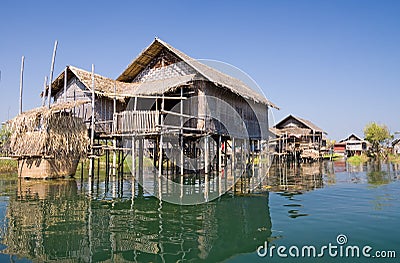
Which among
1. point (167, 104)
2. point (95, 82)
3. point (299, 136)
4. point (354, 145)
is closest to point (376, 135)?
point (354, 145)

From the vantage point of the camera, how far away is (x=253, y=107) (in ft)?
65.2

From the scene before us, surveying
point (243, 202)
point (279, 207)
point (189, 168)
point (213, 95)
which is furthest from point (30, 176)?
point (279, 207)

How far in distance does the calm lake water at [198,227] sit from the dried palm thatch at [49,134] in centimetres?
370

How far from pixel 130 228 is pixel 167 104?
9.00 m

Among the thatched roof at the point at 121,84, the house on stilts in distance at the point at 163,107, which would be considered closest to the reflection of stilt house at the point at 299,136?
the house on stilts in distance at the point at 163,107

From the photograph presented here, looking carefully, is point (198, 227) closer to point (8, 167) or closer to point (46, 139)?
point (46, 139)

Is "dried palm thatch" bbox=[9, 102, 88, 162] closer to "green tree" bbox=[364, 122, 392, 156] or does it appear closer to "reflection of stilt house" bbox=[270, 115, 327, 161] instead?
"reflection of stilt house" bbox=[270, 115, 327, 161]

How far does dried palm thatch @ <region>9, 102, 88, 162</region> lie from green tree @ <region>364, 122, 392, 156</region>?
48.5 metres

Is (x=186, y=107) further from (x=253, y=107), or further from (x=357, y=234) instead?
(x=357, y=234)

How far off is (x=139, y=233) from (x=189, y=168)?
12574 mm

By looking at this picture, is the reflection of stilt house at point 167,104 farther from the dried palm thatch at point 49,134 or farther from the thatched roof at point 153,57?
the dried palm thatch at point 49,134

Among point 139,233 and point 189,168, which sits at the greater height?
point 189,168

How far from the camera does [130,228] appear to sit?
8.16 m

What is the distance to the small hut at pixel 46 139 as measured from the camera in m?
16.4
